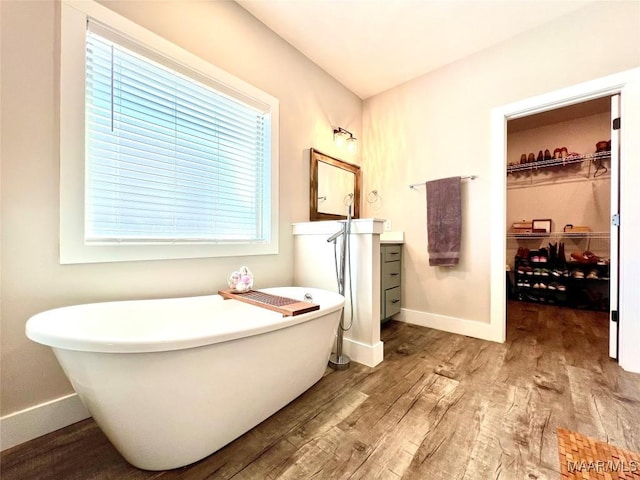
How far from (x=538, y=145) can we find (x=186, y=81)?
4.78 meters

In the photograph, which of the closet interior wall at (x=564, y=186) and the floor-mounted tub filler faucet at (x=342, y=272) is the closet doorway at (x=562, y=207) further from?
the floor-mounted tub filler faucet at (x=342, y=272)

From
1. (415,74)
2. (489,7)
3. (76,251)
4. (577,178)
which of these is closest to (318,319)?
(76,251)

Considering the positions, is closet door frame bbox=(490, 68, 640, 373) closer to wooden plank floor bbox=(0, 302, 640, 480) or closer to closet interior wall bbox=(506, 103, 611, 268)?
wooden plank floor bbox=(0, 302, 640, 480)

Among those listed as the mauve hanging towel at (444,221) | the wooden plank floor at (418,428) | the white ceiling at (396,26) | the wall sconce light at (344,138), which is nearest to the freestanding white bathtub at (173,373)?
the wooden plank floor at (418,428)

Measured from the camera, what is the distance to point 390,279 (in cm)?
261

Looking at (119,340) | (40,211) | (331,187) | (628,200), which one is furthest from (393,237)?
(40,211)

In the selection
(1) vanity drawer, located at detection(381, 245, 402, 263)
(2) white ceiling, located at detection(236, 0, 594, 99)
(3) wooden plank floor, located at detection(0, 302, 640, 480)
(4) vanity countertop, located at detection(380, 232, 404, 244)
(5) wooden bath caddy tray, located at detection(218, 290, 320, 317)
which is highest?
(2) white ceiling, located at detection(236, 0, 594, 99)

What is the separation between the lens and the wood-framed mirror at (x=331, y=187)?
8.14 ft

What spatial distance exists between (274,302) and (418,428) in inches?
36.8

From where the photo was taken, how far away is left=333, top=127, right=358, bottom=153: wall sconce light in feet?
8.92

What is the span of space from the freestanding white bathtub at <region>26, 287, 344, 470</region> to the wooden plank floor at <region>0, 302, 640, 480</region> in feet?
0.38

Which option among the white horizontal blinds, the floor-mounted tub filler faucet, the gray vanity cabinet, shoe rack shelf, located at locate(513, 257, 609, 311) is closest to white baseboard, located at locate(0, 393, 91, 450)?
the white horizontal blinds

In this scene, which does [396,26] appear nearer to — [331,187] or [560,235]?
[331,187]

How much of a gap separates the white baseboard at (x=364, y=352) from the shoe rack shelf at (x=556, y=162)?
3.78 m
